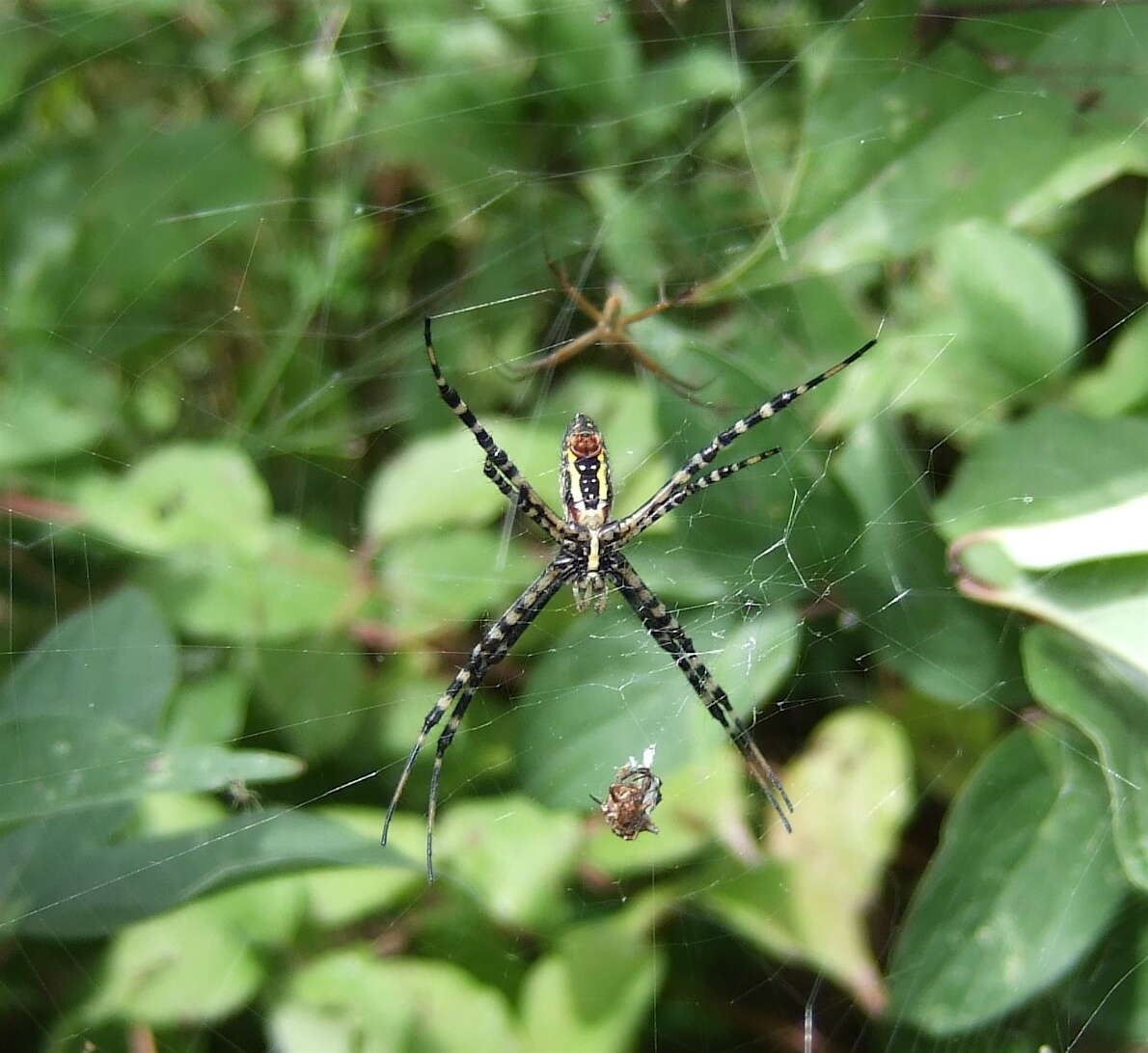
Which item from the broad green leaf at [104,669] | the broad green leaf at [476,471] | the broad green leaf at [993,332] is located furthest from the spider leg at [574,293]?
the broad green leaf at [104,669]

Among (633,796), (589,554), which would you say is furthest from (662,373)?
(633,796)

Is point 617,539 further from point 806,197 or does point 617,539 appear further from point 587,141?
point 587,141

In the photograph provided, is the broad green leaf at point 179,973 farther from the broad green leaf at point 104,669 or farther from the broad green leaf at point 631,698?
the broad green leaf at point 631,698

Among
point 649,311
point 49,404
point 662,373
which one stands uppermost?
point 49,404

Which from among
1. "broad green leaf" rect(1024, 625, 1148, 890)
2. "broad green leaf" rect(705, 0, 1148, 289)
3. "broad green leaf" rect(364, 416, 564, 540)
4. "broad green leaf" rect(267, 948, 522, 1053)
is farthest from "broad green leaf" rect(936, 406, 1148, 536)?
Result: "broad green leaf" rect(267, 948, 522, 1053)

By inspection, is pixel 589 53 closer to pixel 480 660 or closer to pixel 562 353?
pixel 562 353

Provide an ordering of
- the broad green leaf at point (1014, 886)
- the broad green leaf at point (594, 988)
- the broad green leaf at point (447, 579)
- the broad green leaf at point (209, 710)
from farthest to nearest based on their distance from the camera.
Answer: the broad green leaf at point (447, 579) → the broad green leaf at point (209, 710) → the broad green leaf at point (594, 988) → the broad green leaf at point (1014, 886)

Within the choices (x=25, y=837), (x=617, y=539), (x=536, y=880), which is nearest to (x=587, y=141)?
(x=617, y=539)
